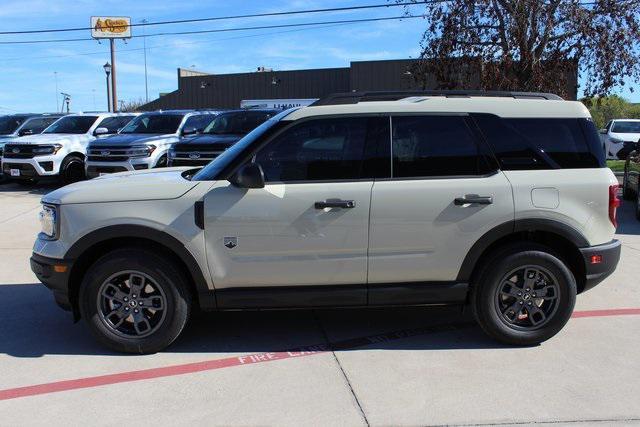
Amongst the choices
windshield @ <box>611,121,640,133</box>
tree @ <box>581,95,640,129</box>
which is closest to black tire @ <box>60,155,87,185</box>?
windshield @ <box>611,121,640,133</box>

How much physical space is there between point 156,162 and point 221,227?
9.64m

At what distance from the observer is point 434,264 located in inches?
177

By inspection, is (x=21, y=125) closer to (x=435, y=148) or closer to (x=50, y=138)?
(x=50, y=138)

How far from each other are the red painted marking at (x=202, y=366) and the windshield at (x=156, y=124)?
11046 millimetres

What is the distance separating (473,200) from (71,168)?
1304cm

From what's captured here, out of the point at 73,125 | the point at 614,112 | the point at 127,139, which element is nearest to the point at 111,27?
the point at 73,125

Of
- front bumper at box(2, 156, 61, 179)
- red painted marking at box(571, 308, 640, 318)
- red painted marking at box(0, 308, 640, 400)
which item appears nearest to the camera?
red painted marking at box(0, 308, 640, 400)

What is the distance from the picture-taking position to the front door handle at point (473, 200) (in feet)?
14.5

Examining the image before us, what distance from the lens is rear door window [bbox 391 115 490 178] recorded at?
454 centimetres

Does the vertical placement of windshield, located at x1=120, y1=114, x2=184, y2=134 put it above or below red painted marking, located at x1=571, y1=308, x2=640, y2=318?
above

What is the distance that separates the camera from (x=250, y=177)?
423cm

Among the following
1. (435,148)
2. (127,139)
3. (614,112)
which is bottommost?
(435,148)

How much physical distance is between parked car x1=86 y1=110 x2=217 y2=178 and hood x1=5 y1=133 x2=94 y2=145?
Answer: 1424mm

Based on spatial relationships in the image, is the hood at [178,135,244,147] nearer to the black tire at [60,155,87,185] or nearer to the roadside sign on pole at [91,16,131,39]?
the black tire at [60,155,87,185]
